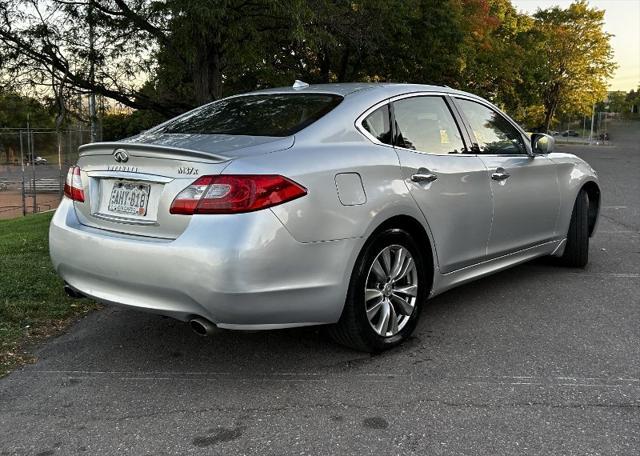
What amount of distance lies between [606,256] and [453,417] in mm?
4454

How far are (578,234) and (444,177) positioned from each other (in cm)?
237

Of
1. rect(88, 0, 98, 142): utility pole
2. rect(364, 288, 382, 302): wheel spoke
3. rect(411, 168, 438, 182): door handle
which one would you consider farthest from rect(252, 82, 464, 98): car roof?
rect(88, 0, 98, 142): utility pole

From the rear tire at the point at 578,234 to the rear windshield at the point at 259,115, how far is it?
9.78ft

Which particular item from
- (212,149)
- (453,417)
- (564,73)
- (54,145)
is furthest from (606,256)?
(564,73)

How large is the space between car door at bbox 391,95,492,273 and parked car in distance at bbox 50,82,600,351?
0.01m

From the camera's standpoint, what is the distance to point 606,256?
6691mm

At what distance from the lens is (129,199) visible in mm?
3371

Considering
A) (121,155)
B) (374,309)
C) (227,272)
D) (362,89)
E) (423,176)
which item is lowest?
(374,309)

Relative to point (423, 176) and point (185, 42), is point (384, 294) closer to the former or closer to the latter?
point (423, 176)

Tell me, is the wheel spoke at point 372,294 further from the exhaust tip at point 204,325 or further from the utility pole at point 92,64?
the utility pole at point 92,64

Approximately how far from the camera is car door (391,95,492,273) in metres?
3.96

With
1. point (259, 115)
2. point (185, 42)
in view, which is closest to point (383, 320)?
point (259, 115)

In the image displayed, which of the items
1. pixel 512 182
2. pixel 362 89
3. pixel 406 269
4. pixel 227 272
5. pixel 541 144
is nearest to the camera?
pixel 227 272

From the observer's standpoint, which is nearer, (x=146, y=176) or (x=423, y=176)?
(x=146, y=176)
